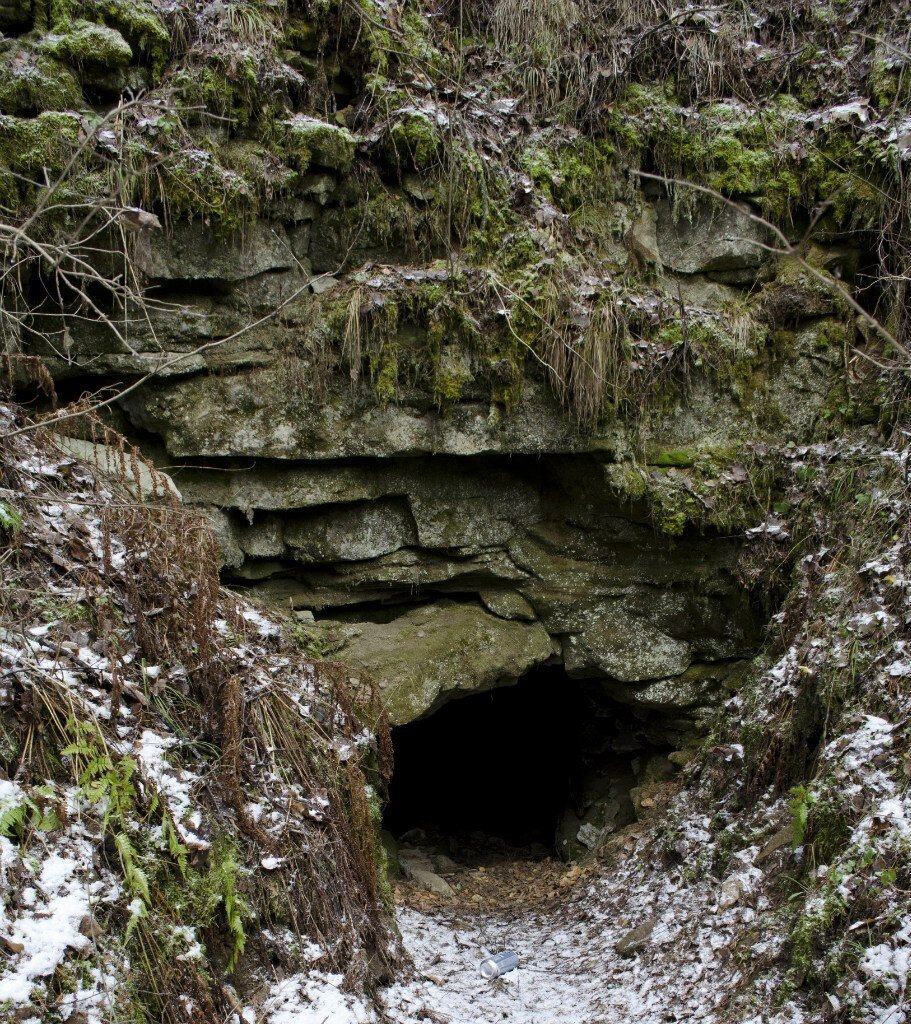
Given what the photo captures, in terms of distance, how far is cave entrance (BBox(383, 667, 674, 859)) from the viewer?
6797 mm

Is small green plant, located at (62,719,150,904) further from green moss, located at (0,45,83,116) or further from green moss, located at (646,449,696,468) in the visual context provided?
green moss, located at (646,449,696,468)

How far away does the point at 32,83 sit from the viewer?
4.49 meters

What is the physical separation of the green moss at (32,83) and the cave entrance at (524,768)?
19.5 feet

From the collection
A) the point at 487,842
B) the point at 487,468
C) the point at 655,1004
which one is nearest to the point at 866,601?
the point at 655,1004

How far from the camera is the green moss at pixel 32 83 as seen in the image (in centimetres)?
446

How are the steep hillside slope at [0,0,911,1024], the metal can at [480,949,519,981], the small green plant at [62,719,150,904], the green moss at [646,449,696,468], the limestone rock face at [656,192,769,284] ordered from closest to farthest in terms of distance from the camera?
the small green plant at [62,719,150,904], the steep hillside slope at [0,0,911,1024], the metal can at [480,949,519,981], the green moss at [646,449,696,468], the limestone rock face at [656,192,769,284]

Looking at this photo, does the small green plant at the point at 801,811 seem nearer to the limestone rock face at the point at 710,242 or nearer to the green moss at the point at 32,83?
the limestone rock face at the point at 710,242

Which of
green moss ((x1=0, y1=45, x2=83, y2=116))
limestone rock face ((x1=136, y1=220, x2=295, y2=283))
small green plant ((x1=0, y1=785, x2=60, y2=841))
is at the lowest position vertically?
small green plant ((x1=0, y1=785, x2=60, y2=841))

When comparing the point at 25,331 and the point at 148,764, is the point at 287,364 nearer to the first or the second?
the point at 25,331

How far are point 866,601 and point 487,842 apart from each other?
5080 mm

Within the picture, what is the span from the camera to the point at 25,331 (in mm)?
4766

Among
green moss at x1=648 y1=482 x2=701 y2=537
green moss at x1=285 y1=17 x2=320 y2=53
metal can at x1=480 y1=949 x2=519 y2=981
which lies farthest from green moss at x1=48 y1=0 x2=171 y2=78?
metal can at x1=480 y1=949 x2=519 y2=981

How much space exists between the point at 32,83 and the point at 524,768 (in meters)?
7.75

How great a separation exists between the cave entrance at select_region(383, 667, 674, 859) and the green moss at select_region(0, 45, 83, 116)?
593 cm
